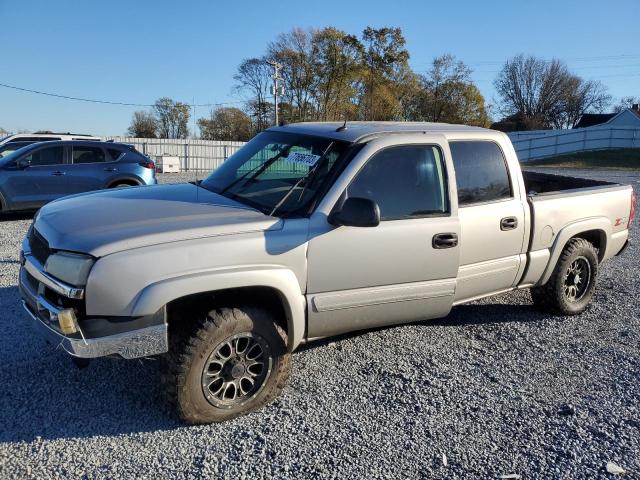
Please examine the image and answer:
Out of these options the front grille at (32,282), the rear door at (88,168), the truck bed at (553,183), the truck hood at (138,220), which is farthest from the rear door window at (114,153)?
the front grille at (32,282)

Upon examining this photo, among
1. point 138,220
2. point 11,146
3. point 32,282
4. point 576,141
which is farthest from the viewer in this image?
point 576,141

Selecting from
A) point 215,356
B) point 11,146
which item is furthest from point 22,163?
point 215,356

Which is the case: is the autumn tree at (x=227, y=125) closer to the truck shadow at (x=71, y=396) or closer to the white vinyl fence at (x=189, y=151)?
the white vinyl fence at (x=189, y=151)

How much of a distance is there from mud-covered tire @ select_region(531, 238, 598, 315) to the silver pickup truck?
1.35 ft

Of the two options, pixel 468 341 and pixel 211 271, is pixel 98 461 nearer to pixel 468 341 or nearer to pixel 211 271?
pixel 211 271

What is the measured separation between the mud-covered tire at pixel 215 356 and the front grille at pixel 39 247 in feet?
3.31

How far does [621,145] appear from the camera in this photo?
132ft

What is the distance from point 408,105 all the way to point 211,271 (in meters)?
55.2

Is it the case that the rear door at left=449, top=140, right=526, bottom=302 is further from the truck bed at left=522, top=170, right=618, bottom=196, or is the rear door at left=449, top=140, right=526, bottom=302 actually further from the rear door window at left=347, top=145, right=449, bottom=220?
the truck bed at left=522, top=170, right=618, bottom=196

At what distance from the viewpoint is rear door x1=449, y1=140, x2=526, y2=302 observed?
4.36 m

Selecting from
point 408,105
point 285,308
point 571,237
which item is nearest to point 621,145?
point 408,105

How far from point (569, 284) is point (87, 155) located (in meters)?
9.64

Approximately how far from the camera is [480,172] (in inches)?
180

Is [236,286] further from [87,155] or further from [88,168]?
[87,155]
